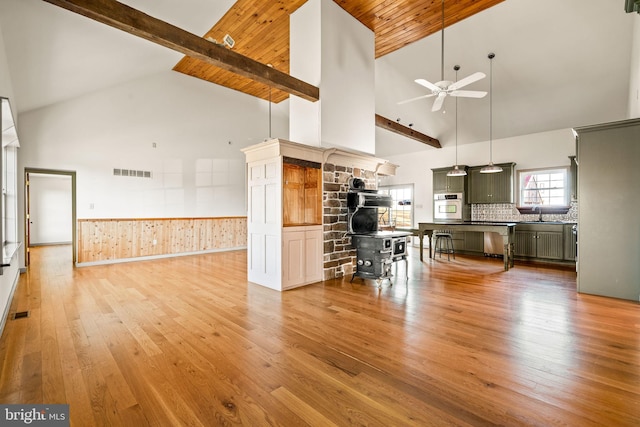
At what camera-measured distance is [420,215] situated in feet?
30.9

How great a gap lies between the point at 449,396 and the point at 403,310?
1.65m

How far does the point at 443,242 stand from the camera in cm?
829

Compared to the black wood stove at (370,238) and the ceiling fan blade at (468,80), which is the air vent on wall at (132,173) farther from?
the ceiling fan blade at (468,80)

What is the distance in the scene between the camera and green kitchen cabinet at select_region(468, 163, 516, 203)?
7.45 m

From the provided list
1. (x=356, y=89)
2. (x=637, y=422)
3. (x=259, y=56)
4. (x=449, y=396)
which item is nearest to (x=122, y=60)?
(x=259, y=56)

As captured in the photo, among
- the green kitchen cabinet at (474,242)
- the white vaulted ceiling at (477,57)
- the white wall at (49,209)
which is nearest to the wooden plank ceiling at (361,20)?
the white vaulted ceiling at (477,57)

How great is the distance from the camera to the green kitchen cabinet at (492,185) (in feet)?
24.5

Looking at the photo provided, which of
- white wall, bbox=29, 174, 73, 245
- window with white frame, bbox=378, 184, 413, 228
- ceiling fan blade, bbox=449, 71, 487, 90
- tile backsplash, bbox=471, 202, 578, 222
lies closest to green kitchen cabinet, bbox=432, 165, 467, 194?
tile backsplash, bbox=471, 202, 578, 222

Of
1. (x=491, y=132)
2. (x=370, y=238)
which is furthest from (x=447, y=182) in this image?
(x=370, y=238)

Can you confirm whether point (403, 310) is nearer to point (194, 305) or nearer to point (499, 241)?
point (194, 305)

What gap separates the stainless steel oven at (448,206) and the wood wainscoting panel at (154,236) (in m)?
5.94

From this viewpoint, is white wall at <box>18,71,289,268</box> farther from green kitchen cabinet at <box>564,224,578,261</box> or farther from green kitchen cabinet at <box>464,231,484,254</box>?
green kitchen cabinet at <box>564,224,578,261</box>

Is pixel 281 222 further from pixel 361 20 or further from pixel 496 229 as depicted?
pixel 496 229

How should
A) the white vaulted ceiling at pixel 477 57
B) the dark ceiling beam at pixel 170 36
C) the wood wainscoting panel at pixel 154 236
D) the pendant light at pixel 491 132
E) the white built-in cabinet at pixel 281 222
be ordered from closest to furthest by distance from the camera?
1. the dark ceiling beam at pixel 170 36
2. the white vaulted ceiling at pixel 477 57
3. the white built-in cabinet at pixel 281 222
4. the pendant light at pixel 491 132
5. the wood wainscoting panel at pixel 154 236
